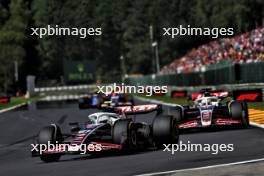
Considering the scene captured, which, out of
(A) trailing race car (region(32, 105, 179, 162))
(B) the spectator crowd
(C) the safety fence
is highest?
(B) the spectator crowd

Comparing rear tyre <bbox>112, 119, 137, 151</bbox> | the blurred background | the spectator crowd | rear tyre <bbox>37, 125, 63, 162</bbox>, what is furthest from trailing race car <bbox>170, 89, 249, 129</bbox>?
the blurred background

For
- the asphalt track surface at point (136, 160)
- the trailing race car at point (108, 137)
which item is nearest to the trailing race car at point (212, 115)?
the asphalt track surface at point (136, 160)

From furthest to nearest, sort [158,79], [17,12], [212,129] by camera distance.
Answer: [17,12] < [158,79] < [212,129]

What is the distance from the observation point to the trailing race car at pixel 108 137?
11734 mm

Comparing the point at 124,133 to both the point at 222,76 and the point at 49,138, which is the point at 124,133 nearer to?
the point at 49,138

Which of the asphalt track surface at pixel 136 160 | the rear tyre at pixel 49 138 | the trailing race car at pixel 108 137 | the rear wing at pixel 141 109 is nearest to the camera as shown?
the asphalt track surface at pixel 136 160

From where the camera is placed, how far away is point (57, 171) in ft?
33.3

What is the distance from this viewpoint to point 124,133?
11898mm

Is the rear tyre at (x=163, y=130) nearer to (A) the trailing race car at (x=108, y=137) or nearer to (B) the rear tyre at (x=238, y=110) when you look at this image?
(A) the trailing race car at (x=108, y=137)

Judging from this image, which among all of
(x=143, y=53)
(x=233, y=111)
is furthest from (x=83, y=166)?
(x=143, y=53)

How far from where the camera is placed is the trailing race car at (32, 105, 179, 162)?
11.7 m

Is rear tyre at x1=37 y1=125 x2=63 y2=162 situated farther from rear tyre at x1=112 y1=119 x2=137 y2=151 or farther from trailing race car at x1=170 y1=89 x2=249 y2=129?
trailing race car at x1=170 y1=89 x2=249 y2=129

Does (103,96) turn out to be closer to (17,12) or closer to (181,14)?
(17,12)

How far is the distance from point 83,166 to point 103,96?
20.5 m
